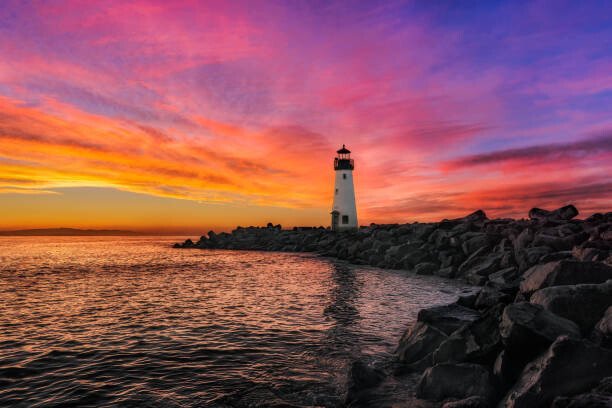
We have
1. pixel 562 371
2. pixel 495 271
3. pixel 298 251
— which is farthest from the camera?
pixel 298 251

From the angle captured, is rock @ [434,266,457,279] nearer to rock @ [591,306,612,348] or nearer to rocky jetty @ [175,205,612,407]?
rocky jetty @ [175,205,612,407]

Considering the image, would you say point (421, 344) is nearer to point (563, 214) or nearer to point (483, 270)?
point (483, 270)

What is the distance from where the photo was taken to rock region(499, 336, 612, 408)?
5.77m

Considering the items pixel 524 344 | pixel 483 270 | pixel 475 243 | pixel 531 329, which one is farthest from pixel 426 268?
pixel 531 329

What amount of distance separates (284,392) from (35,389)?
18.2 feet

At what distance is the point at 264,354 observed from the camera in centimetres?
1075

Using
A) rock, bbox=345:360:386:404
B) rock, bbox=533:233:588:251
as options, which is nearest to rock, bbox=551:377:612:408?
rock, bbox=345:360:386:404

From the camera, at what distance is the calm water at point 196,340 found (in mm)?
8344

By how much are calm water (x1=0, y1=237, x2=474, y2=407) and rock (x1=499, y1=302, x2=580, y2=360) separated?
3.54 meters

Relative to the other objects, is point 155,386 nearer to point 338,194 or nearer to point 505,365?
point 505,365

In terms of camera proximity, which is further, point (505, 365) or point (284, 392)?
point (284, 392)

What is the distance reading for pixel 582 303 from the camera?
7941mm

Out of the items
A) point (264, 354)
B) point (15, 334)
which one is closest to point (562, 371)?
point (264, 354)

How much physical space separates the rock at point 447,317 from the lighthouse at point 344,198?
5162 centimetres
